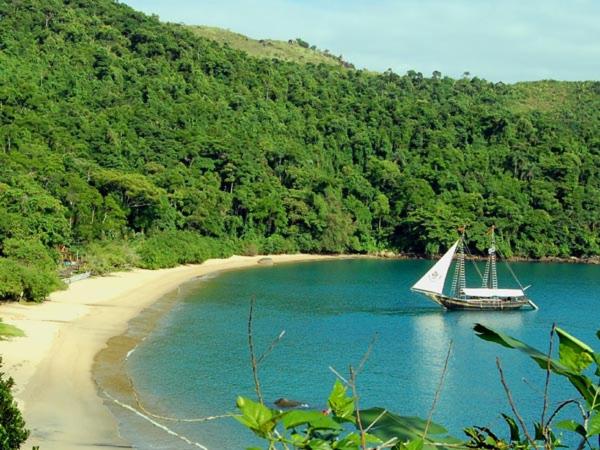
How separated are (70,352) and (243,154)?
44274 millimetres

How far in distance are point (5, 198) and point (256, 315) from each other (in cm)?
1452

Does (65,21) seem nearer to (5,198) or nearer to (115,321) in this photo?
(5,198)

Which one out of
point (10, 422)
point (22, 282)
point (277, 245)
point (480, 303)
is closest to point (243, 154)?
point (277, 245)

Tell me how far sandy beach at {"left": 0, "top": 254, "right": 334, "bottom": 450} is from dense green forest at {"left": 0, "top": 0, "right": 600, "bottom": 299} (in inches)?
165

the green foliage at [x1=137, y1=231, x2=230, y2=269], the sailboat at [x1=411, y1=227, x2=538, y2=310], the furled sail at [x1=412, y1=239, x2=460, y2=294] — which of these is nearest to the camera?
the furled sail at [x1=412, y1=239, x2=460, y2=294]

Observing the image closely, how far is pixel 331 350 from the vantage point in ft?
96.2

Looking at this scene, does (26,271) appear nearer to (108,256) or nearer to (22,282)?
(22,282)

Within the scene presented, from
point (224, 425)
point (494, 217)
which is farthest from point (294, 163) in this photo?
point (224, 425)

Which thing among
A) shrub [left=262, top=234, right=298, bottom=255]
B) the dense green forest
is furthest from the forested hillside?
shrub [left=262, top=234, right=298, bottom=255]

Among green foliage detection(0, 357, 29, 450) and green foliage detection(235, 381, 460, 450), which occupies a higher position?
green foliage detection(235, 381, 460, 450)

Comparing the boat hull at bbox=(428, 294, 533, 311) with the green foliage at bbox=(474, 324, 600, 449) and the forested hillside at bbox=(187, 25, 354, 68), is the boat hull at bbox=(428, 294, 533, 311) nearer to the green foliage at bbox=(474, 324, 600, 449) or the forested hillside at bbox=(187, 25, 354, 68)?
the green foliage at bbox=(474, 324, 600, 449)

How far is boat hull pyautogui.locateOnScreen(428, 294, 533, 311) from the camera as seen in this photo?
40.8 m

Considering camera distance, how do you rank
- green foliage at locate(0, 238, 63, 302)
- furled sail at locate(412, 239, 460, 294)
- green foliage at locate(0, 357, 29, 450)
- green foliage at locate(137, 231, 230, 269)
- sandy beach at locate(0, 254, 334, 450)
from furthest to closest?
1. green foliage at locate(137, 231, 230, 269)
2. furled sail at locate(412, 239, 460, 294)
3. green foliage at locate(0, 238, 63, 302)
4. sandy beach at locate(0, 254, 334, 450)
5. green foliage at locate(0, 357, 29, 450)

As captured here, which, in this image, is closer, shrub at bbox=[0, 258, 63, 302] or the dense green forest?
shrub at bbox=[0, 258, 63, 302]
